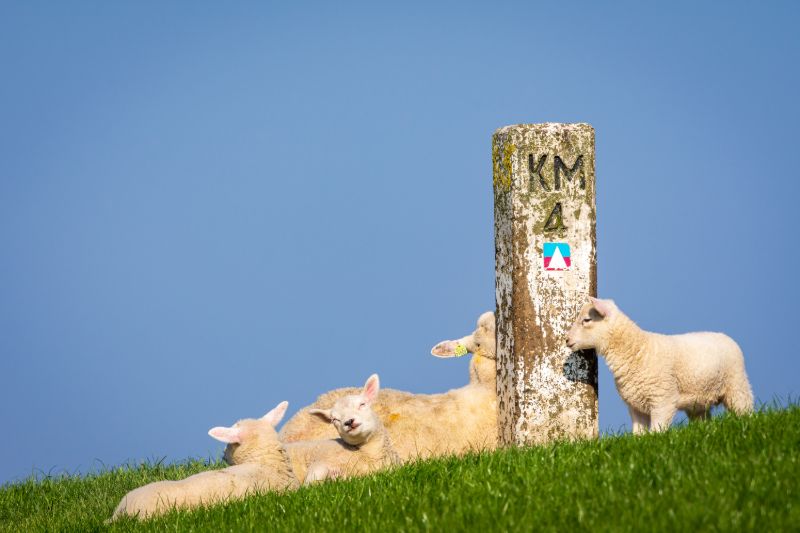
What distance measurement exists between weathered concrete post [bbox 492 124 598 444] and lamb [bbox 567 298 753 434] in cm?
25

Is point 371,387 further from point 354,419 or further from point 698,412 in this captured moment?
point 698,412

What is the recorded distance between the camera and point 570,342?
Answer: 36.5 ft

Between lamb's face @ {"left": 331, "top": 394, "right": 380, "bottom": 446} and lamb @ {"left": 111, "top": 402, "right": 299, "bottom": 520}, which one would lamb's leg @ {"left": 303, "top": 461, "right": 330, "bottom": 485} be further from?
lamb's face @ {"left": 331, "top": 394, "right": 380, "bottom": 446}

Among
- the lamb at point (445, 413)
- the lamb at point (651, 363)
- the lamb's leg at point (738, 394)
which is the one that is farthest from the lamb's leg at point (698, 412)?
the lamb at point (445, 413)

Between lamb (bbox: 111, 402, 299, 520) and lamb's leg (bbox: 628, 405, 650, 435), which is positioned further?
lamb's leg (bbox: 628, 405, 650, 435)

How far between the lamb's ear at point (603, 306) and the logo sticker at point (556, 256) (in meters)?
0.48

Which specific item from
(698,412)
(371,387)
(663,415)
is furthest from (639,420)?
(371,387)

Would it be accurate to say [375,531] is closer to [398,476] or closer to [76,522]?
[398,476]

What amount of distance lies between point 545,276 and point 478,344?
1.48 meters

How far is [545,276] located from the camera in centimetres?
1120

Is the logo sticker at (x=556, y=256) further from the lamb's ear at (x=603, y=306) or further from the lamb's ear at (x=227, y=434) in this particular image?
the lamb's ear at (x=227, y=434)

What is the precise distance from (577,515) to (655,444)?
2056mm

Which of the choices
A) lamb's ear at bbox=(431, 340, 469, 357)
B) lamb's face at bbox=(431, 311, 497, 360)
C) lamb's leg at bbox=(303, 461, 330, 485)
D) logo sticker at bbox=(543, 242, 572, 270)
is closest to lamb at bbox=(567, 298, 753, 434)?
logo sticker at bbox=(543, 242, 572, 270)

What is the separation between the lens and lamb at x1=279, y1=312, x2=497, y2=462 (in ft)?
38.3
